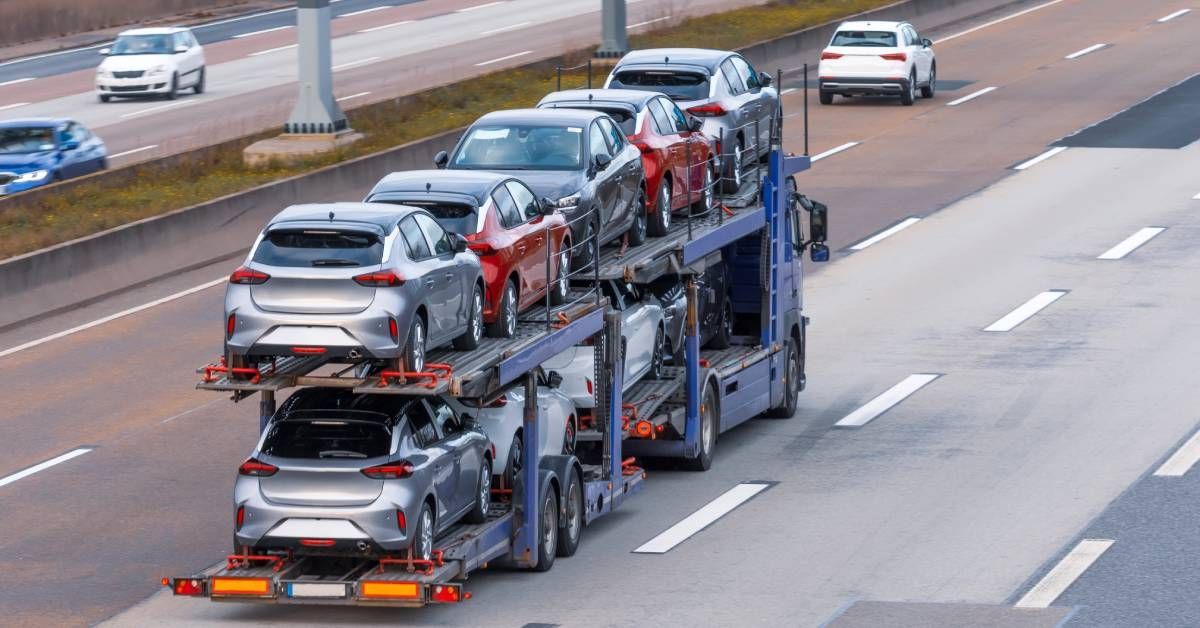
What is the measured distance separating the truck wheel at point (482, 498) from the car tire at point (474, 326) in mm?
861

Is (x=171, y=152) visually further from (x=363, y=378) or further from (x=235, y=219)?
(x=363, y=378)

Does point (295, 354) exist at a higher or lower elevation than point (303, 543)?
higher

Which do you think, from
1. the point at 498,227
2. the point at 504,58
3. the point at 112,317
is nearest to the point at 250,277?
the point at 498,227

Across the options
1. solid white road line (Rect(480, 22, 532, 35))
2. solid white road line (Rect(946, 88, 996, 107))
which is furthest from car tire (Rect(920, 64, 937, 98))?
solid white road line (Rect(480, 22, 532, 35))

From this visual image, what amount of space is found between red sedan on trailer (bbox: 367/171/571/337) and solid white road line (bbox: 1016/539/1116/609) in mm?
4363

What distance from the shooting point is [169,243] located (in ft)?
98.9

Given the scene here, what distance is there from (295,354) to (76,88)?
40421 millimetres

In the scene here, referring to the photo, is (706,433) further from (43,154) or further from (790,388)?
(43,154)

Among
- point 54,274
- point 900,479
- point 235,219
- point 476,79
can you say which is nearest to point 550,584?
point 900,479

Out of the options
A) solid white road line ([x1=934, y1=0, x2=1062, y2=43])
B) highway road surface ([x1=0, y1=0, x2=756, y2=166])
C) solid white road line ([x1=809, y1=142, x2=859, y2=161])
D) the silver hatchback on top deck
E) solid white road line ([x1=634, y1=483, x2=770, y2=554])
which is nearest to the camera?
the silver hatchback on top deck

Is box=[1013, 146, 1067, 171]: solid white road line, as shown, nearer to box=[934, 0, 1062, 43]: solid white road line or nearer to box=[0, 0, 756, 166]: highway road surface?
box=[0, 0, 756, 166]: highway road surface

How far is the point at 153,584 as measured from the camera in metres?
16.8

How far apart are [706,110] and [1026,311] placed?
6.53 m

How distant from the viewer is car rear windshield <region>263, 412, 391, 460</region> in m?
14.8
